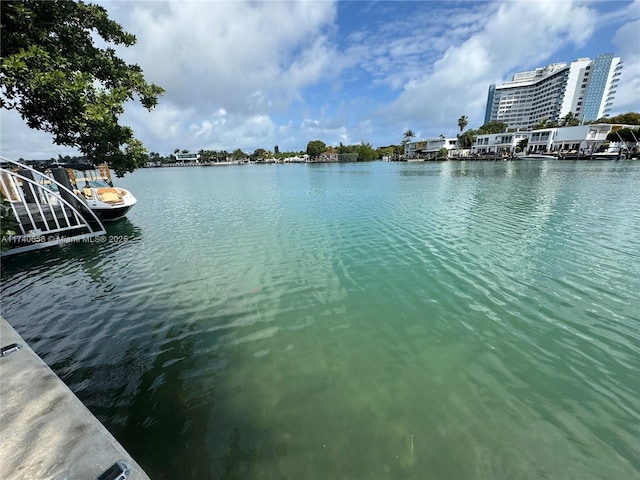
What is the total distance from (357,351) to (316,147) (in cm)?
19250

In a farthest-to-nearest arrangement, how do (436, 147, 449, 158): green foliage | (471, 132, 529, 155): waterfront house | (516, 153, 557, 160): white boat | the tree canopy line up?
(436, 147, 449, 158): green foliage < (471, 132, 529, 155): waterfront house < (516, 153, 557, 160): white boat < the tree canopy

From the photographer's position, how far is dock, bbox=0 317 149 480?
2.65 meters

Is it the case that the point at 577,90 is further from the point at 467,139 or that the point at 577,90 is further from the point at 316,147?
the point at 316,147

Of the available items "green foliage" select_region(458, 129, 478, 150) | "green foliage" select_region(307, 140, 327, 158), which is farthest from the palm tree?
"green foliage" select_region(307, 140, 327, 158)

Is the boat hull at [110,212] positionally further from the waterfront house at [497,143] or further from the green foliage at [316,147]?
the green foliage at [316,147]

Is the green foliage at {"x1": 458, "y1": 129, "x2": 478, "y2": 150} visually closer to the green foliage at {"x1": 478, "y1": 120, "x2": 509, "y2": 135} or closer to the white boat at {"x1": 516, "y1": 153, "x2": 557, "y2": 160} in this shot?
the green foliage at {"x1": 478, "y1": 120, "x2": 509, "y2": 135}

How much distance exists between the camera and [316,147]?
187 metres

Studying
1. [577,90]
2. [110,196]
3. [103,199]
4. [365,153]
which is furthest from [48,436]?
[577,90]

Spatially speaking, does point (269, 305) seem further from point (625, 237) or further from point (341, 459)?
point (625, 237)

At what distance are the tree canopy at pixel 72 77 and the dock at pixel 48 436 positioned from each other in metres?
7.01

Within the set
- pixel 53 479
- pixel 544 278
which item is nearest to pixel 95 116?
pixel 53 479

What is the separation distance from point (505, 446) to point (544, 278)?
279 inches

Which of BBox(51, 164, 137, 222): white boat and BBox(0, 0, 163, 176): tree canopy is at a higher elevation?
BBox(0, 0, 163, 176): tree canopy

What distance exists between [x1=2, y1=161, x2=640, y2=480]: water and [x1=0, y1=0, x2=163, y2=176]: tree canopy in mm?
5140
